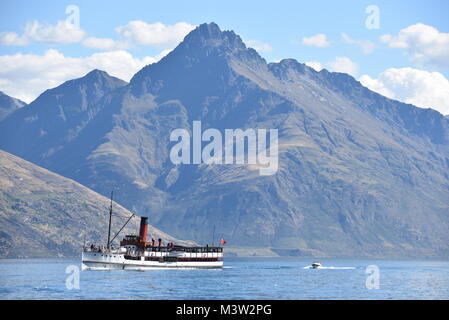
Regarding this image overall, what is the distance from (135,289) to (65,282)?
30.6 m

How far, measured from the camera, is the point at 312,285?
7643 inches

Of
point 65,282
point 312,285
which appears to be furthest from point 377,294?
point 65,282
